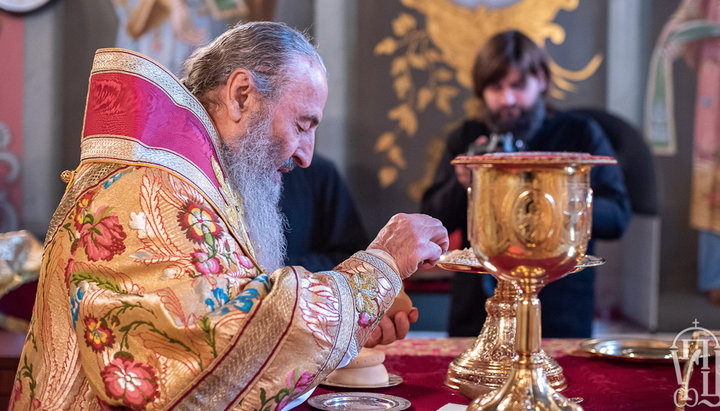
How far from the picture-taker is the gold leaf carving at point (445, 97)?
15.2ft

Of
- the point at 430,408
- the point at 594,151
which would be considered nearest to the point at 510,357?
the point at 430,408

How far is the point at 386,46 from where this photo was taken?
15.3 ft

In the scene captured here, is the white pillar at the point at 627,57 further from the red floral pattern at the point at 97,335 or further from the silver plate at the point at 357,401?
the red floral pattern at the point at 97,335

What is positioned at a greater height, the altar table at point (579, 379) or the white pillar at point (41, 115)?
the white pillar at point (41, 115)

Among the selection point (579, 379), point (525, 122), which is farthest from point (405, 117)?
point (579, 379)

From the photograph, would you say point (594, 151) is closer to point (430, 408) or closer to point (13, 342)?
point (430, 408)

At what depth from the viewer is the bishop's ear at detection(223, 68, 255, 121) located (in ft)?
6.56

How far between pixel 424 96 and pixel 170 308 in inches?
134

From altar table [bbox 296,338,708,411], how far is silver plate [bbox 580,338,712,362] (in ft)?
0.07

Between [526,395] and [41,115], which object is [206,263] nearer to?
[526,395]

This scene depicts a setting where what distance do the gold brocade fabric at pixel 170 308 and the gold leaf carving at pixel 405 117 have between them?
3019 millimetres

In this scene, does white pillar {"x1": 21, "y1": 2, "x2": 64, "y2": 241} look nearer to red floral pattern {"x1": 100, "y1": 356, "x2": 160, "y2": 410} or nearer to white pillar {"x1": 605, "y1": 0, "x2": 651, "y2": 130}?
white pillar {"x1": 605, "y1": 0, "x2": 651, "y2": 130}

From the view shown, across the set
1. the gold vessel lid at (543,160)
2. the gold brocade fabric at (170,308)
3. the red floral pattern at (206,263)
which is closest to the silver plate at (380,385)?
the gold brocade fabric at (170,308)

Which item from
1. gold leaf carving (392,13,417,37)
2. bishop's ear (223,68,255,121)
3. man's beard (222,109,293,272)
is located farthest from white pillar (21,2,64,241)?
bishop's ear (223,68,255,121)
